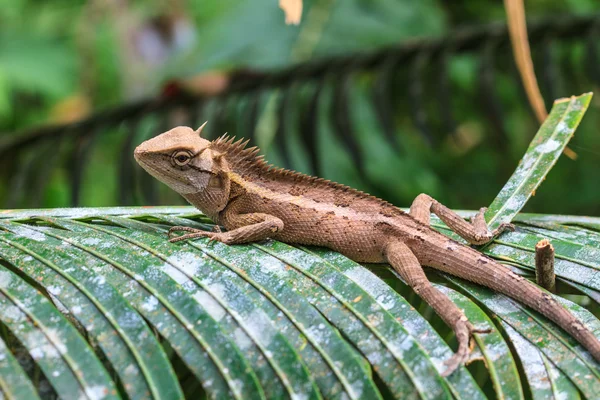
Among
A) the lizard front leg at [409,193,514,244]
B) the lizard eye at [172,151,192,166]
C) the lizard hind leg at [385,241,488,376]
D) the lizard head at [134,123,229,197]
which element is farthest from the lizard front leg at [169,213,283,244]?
the lizard front leg at [409,193,514,244]

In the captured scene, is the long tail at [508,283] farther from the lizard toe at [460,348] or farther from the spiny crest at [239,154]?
the spiny crest at [239,154]

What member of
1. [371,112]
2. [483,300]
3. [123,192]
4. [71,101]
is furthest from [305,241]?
[71,101]

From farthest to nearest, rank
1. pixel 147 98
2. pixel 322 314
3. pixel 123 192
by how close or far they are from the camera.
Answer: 1. pixel 147 98
2. pixel 123 192
3. pixel 322 314

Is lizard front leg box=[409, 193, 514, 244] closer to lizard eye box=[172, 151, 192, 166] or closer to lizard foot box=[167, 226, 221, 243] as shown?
lizard foot box=[167, 226, 221, 243]

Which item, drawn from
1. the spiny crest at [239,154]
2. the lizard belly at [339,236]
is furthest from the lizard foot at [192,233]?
the spiny crest at [239,154]

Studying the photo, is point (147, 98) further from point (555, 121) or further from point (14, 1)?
point (14, 1)

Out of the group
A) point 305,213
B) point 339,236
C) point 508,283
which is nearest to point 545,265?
point 508,283

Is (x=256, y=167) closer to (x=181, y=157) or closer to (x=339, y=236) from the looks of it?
(x=181, y=157)
